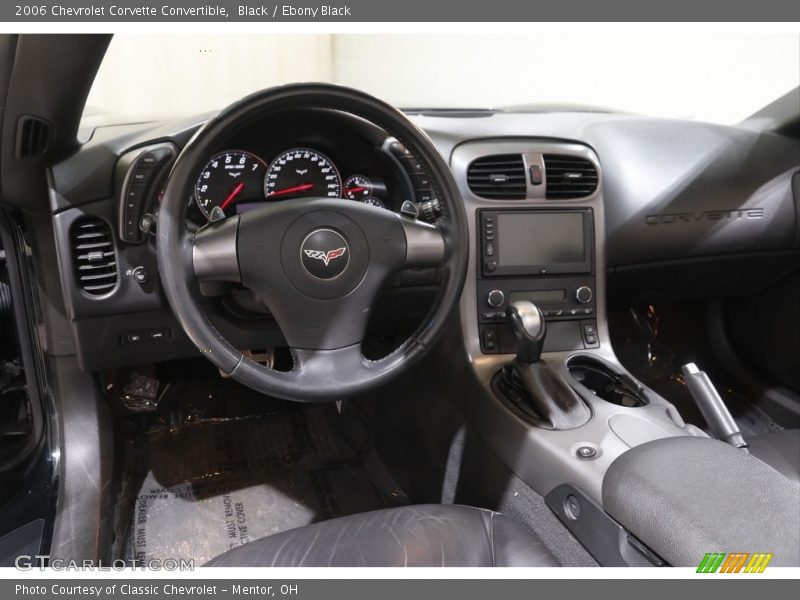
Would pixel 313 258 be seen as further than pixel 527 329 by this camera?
No

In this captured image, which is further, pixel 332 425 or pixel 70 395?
pixel 332 425

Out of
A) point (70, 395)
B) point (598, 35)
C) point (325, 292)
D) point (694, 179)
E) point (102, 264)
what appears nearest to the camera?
point (325, 292)

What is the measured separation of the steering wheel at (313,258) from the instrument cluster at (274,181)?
0.23m

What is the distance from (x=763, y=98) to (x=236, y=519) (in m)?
2.18

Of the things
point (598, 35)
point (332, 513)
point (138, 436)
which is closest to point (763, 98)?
point (598, 35)

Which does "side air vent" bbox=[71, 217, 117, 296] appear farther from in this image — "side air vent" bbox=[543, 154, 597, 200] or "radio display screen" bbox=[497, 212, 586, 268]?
"side air vent" bbox=[543, 154, 597, 200]

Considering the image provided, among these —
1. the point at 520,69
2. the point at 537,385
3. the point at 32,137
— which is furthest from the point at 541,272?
the point at 520,69

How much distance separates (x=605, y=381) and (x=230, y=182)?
3.11 feet

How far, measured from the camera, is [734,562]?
2.53 ft

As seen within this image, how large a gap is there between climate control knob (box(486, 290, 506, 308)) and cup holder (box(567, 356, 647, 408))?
0.21 meters

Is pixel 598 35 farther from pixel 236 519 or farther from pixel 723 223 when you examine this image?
pixel 236 519

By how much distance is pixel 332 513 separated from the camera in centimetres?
158

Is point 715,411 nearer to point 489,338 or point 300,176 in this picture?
point 489,338

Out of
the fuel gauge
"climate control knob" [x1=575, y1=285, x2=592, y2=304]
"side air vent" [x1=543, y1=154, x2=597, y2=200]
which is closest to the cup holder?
"climate control knob" [x1=575, y1=285, x2=592, y2=304]
